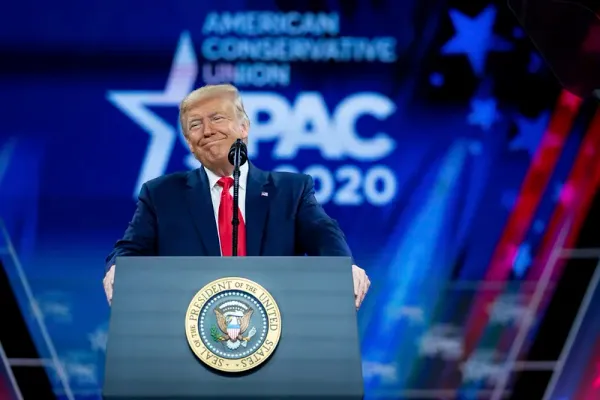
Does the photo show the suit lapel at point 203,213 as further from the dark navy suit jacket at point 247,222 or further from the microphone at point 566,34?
the microphone at point 566,34

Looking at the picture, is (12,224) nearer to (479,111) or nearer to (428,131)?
(428,131)

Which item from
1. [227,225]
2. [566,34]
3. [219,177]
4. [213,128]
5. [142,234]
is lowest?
[142,234]

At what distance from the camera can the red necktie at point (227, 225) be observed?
2455 millimetres

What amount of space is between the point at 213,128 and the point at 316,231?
447 mm

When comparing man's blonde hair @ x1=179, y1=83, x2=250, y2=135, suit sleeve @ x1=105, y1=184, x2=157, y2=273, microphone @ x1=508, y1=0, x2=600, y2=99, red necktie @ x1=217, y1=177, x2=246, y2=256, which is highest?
microphone @ x1=508, y1=0, x2=600, y2=99

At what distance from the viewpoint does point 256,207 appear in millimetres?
2475

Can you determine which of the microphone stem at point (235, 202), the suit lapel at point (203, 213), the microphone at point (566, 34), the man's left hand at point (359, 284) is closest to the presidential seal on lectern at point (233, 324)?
the microphone stem at point (235, 202)

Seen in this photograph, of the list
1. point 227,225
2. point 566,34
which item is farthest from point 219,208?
point 566,34

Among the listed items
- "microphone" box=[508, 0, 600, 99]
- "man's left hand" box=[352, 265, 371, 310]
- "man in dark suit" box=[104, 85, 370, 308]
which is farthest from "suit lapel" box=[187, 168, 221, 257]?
"microphone" box=[508, 0, 600, 99]

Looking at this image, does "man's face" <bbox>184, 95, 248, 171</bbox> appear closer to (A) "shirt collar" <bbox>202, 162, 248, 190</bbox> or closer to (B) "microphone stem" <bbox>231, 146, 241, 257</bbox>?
(A) "shirt collar" <bbox>202, 162, 248, 190</bbox>

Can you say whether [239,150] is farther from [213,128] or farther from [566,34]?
[566,34]

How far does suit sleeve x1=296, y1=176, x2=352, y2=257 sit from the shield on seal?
2.12 feet

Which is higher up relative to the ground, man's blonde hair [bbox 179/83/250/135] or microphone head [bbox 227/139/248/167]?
man's blonde hair [bbox 179/83/250/135]

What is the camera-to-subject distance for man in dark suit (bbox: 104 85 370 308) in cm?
243
